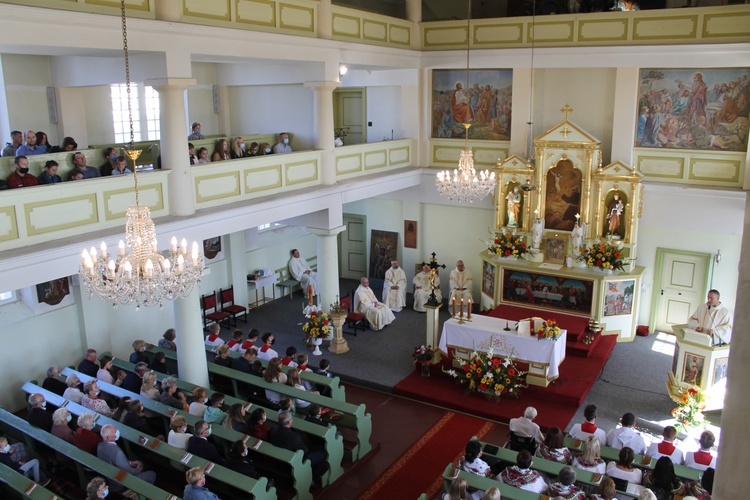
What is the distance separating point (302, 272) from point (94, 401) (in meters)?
9.33

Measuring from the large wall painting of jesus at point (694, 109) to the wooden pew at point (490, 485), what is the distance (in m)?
9.81

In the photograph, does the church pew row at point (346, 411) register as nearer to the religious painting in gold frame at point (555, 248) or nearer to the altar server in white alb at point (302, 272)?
the religious painting in gold frame at point (555, 248)

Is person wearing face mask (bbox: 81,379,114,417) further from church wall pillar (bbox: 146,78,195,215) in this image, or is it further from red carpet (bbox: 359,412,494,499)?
red carpet (bbox: 359,412,494,499)

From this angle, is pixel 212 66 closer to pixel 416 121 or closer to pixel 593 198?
pixel 416 121

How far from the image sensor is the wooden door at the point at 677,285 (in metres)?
15.0

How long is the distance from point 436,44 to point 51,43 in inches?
412

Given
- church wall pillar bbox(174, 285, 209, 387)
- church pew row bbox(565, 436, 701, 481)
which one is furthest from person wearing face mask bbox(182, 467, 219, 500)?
church pew row bbox(565, 436, 701, 481)

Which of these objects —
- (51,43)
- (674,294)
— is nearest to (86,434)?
(51,43)

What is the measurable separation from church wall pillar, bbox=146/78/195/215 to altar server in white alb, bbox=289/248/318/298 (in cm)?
787

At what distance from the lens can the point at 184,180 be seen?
10602mm

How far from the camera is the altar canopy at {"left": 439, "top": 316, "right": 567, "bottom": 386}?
12.4 metres

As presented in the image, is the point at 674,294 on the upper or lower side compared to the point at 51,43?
lower

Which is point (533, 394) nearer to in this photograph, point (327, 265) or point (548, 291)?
point (548, 291)

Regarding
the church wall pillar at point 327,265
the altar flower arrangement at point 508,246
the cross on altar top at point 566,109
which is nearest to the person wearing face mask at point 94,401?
the church wall pillar at point 327,265
